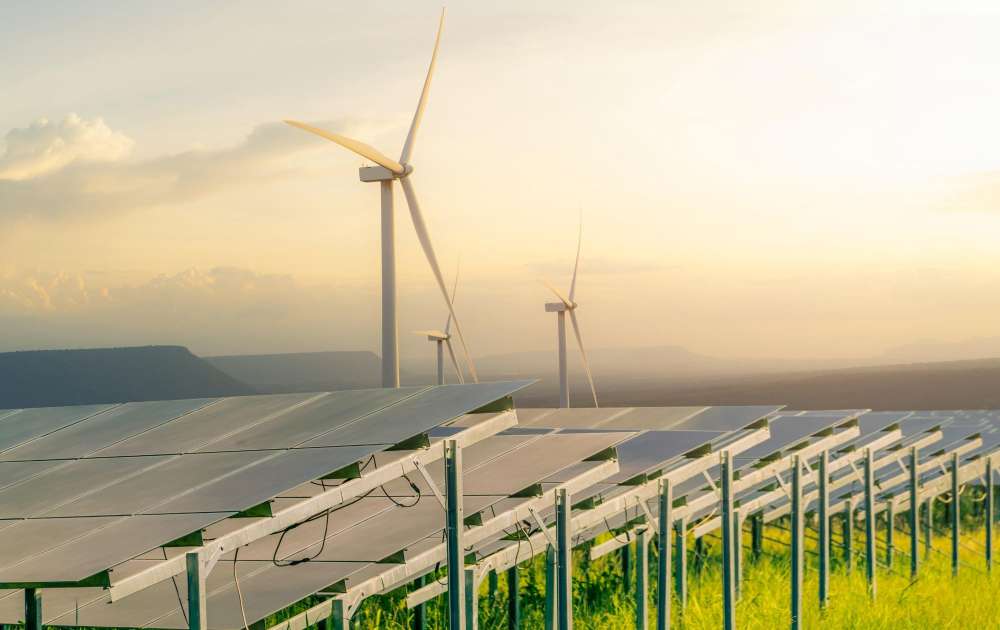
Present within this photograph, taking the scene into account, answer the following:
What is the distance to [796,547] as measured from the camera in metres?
25.3

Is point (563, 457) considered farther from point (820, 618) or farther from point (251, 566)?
point (820, 618)

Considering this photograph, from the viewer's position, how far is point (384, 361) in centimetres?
2542

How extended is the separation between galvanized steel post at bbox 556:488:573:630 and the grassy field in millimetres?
4385

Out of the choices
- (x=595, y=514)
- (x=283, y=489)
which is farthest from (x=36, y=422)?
(x=595, y=514)

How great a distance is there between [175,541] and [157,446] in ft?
12.5

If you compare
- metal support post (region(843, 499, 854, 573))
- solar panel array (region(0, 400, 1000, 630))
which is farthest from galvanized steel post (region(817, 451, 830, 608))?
metal support post (region(843, 499, 854, 573))

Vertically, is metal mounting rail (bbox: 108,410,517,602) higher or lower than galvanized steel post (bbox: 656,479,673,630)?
higher

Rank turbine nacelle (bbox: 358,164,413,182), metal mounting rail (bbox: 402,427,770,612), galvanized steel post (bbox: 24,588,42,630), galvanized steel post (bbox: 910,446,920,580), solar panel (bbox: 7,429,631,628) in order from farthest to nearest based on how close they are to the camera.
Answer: galvanized steel post (bbox: 910,446,920,580), turbine nacelle (bbox: 358,164,413,182), metal mounting rail (bbox: 402,427,770,612), solar panel (bbox: 7,429,631,628), galvanized steel post (bbox: 24,588,42,630)

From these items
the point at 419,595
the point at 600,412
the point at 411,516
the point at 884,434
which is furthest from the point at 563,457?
the point at 884,434

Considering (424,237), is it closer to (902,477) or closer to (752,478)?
(752,478)

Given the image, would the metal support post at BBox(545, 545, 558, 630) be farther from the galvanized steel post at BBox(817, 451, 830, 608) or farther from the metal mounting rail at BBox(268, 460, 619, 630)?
the galvanized steel post at BBox(817, 451, 830, 608)

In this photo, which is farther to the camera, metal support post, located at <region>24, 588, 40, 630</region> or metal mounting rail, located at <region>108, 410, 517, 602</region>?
metal support post, located at <region>24, 588, 40, 630</region>

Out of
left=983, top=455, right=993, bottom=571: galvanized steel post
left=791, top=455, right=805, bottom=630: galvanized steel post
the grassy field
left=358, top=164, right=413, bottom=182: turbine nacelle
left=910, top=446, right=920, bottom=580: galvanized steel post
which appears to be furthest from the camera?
left=983, top=455, right=993, bottom=571: galvanized steel post

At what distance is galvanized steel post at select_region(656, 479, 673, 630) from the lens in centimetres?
2080
